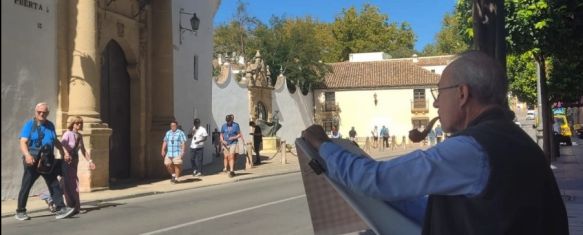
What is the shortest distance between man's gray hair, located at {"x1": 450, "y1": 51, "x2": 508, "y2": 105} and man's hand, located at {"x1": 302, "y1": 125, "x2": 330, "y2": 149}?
1.75 feet

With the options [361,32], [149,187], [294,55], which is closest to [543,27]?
[149,187]

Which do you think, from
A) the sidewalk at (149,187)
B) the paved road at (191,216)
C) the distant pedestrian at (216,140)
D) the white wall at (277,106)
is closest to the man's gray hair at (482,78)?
the paved road at (191,216)

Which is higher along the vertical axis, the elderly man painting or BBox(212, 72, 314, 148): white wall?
BBox(212, 72, 314, 148): white wall

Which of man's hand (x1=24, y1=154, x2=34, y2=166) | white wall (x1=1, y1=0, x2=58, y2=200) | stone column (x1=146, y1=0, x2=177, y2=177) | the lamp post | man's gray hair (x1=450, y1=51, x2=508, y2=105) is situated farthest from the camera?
the lamp post

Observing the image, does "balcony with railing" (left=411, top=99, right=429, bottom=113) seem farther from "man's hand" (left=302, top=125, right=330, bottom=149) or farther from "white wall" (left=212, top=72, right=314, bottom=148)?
"man's hand" (left=302, top=125, right=330, bottom=149)

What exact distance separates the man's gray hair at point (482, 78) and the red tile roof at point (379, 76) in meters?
56.0

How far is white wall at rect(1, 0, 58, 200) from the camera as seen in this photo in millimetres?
13633

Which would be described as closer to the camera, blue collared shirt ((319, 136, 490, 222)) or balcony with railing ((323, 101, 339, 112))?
blue collared shirt ((319, 136, 490, 222))

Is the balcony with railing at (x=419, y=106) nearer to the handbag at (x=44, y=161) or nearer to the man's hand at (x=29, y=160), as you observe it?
the handbag at (x=44, y=161)

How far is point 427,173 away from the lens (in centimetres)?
215

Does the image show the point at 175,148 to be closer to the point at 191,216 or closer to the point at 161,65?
the point at 161,65

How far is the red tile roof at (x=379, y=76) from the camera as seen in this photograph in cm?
5875

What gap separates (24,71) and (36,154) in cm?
435

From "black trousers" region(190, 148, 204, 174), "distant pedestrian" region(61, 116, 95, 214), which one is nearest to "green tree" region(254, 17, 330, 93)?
"black trousers" region(190, 148, 204, 174)
